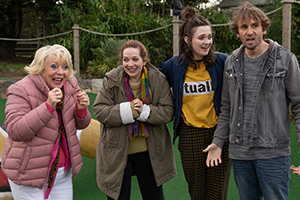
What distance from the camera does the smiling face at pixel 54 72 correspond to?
201 cm

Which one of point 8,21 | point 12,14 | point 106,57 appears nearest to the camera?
point 106,57

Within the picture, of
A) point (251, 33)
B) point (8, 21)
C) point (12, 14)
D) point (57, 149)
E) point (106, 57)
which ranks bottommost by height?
point (57, 149)

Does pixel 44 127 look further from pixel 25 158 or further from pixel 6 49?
pixel 6 49

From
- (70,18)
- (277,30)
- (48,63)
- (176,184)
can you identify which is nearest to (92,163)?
(176,184)

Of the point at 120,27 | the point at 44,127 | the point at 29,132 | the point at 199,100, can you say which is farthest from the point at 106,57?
the point at 29,132

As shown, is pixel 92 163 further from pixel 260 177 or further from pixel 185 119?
pixel 260 177

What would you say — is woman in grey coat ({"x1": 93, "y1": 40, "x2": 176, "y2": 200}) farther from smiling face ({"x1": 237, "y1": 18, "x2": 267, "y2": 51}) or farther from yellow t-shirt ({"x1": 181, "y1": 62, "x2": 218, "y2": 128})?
smiling face ({"x1": 237, "y1": 18, "x2": 267, "y2": 51})

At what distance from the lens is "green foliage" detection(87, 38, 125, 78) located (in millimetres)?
8211

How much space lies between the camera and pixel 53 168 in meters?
2.04

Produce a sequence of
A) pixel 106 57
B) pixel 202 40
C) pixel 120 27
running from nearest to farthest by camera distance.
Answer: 1. pixel 202 40
2. pixel 106 57
3. pixel 120 27

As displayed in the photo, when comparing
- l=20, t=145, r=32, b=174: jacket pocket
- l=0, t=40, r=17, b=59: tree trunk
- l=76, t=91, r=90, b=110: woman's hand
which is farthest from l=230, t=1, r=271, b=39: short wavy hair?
l=0, t=40, r=17, b=59: tree trunk

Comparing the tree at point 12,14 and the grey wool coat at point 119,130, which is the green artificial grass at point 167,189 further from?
the tree at point 12,14

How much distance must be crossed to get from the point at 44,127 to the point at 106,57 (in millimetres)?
6534

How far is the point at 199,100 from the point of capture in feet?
7.72
